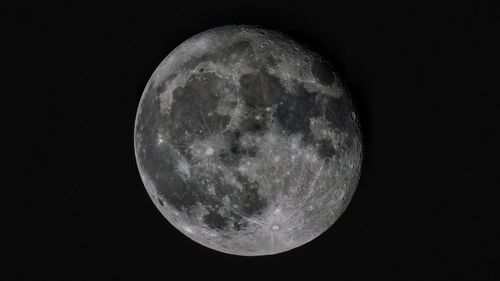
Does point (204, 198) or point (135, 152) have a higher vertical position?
point (135, 152)

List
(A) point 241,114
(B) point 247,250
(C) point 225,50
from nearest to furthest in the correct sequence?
(A) point 241,114 → (C) point 225,50 → (B) point 247,250

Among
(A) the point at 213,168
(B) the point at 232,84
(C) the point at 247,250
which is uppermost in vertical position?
(B) the point at 232,84

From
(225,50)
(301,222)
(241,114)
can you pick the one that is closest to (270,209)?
(301,222)

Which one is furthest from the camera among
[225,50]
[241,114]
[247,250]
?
[247,250]

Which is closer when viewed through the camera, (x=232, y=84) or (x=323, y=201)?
(x=232, y=84)

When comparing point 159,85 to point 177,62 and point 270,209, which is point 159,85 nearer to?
point 177,62

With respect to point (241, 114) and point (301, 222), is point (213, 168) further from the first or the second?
point (301, 222)

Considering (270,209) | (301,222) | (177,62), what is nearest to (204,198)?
(270,209)
